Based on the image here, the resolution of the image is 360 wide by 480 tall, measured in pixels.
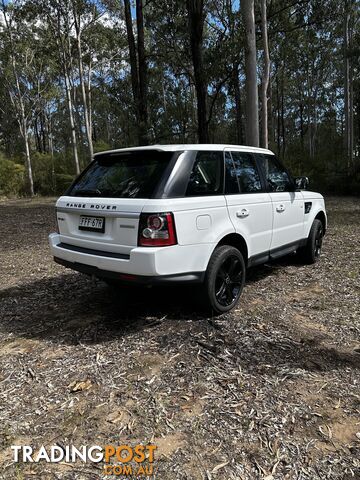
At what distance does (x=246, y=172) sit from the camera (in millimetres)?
4578

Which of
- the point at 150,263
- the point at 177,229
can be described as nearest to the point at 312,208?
the point at 177,229

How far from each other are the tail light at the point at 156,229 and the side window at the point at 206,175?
400mm

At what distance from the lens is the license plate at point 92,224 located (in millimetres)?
3717

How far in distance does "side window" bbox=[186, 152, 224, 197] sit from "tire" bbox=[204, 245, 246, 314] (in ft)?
1.99

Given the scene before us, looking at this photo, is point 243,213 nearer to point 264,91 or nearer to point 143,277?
point 143,277

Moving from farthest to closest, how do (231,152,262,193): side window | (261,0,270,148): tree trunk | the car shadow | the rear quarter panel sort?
(261,0,270,148): tree trunk → the rear quarter panel → (231,152,262,193): side window → the car shadow

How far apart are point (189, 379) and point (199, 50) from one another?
12.3m

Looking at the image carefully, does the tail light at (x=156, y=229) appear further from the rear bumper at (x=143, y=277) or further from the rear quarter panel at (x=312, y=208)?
the rear quarter panel at (x=312, y=208)

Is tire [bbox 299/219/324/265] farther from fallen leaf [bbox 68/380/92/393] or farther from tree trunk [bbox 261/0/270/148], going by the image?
tree trunk [bbox 261/0/270/148]

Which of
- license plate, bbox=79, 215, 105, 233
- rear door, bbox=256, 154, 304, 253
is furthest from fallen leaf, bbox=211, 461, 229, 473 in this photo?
rear door, bbox=256, 154, 304, 253

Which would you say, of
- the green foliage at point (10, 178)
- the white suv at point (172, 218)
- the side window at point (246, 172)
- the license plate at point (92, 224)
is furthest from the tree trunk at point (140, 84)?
the green foliage at point (10, 178)

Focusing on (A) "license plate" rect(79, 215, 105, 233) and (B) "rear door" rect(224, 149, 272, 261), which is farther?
(B) "rear door" rect(224, 149, 272, 261)

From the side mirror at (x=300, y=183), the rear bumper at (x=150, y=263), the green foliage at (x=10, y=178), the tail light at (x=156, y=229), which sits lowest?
the rear bumper at (x=150, y=263)

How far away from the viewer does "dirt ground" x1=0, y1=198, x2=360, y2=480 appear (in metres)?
2.25
